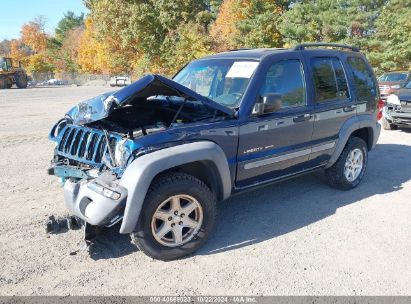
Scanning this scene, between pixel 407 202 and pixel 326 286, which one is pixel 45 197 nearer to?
pixel 326 286

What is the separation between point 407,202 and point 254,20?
24.8 meters

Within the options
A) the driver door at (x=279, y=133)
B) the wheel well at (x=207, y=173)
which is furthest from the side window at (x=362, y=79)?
the wheel well at (x=207, y=173)

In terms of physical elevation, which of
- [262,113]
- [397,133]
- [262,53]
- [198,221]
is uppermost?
[262,53]

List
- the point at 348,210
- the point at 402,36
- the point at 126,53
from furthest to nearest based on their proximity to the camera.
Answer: the point at 126,53 → the point at 402,36 → the point at 348,210

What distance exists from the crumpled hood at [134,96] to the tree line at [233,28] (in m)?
21.8

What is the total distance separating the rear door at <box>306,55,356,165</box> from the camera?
14.8 ft

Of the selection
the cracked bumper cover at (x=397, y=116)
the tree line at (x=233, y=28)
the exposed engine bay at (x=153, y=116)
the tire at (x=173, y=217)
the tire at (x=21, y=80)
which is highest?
the tree line at (x=233, y=28)

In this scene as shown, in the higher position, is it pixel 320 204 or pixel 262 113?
pixel 262 113

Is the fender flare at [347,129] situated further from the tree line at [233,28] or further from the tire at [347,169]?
the tree line at [233,28]

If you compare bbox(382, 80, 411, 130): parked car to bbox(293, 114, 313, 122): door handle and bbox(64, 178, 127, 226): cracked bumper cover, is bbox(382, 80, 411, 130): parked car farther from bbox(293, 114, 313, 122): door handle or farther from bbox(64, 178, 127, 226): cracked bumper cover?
bbox(64, 178, 127, 226): cracked bumper cover

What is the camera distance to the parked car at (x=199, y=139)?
318 cm

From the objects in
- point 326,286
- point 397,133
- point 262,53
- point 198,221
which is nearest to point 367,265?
point 326,286

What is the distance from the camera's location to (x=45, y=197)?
4887 mm

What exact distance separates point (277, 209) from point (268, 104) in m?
1.54
